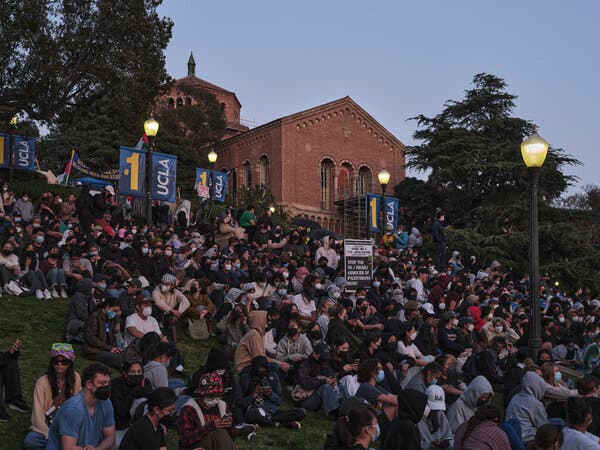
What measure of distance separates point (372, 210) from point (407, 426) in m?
21.0

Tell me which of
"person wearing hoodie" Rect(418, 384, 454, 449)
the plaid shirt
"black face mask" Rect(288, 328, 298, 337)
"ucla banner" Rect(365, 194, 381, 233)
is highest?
"ucla banner" Rect(365, 194, 381, 233)

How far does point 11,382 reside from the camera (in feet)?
29.8

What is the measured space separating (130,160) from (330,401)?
11.2m

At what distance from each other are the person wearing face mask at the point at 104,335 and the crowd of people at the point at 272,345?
2 cm

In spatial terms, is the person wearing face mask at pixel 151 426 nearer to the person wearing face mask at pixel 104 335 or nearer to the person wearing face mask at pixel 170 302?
the person wearing face mask at pixel 104 335

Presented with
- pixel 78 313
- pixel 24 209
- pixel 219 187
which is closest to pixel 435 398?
pixel 78 313

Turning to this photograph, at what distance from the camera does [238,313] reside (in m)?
13.4

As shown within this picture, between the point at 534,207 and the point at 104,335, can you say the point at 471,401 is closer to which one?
the point at 534,207

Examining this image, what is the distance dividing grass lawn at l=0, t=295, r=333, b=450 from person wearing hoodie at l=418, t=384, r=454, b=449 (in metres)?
1.45

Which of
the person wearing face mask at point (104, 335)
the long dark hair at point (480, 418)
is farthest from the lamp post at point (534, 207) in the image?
the person wearing face mask at point (104, 335)

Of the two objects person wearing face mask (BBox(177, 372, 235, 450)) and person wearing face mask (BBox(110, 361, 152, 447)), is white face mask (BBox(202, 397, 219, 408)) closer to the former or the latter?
person wearing face mask (BBox(177, 372, 235, 450))

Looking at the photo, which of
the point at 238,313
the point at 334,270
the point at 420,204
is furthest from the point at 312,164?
the point at 238,313

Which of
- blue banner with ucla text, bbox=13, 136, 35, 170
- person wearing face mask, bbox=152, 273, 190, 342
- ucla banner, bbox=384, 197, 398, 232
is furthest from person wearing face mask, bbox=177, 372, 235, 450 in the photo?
ucla banner, bbox=384, 197, 398, 232

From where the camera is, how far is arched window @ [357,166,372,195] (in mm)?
51438
